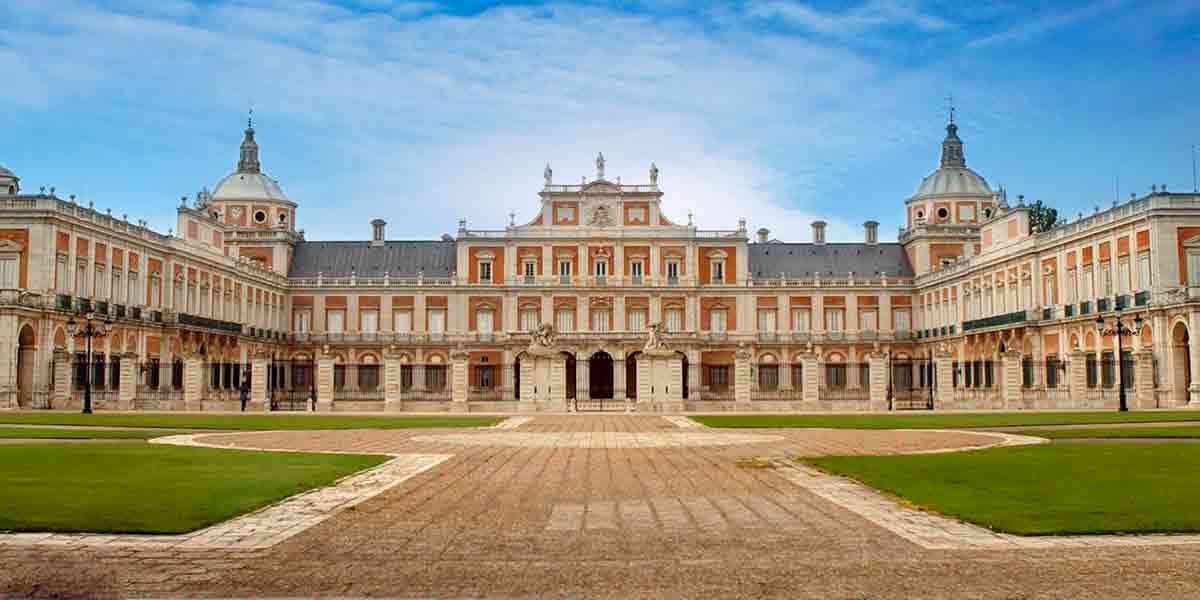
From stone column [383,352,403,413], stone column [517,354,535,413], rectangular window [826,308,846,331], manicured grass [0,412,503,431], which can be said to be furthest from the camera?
rectangular window [826,308,846,331]

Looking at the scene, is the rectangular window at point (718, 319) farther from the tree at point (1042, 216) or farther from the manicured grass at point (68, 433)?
the manicured grass at point (68, 433)

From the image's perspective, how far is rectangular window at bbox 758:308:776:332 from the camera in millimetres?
74312

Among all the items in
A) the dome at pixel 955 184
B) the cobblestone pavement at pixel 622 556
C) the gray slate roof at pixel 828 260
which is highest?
the dome at pixel 955 184

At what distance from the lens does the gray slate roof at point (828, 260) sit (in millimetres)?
77250

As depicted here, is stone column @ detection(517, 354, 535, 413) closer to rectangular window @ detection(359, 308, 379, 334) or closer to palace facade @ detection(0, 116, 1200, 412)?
palace facade @ detection(0, 116, 1200, 412)

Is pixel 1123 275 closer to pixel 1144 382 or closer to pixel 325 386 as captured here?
pixel 1144 382

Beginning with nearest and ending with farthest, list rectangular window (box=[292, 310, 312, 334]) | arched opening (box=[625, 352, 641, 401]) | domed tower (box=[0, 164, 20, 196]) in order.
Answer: domed tower (box=[0, 164, 20, 196])
arched opening (box=[625, 352, 641, 401])
rectangular window (box=[292, 310, 312, 334])

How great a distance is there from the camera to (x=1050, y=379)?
52844mm

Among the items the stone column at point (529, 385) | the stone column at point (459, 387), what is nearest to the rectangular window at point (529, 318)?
the stone column at point (529, 385)

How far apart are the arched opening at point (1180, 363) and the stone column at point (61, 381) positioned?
3994 cm

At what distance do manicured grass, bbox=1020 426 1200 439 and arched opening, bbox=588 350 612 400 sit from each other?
46981mm

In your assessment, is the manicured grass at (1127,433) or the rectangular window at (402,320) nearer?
the manicured grass at (1127,433)

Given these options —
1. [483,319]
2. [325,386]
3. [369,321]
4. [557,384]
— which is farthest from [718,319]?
[325,386]

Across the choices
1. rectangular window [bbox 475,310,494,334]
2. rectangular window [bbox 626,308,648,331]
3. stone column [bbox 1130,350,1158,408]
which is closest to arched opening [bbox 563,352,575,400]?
rectangular window [bbox 626,308,648,331]
